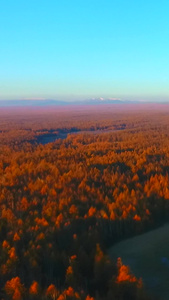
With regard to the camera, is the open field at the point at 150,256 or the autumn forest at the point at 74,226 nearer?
the autumn forest at the point at 74,226

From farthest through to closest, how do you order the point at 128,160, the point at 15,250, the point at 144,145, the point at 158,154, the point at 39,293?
1. the point at 144,145
2. the point at 158,154
3. the point at 128,160
4. the point at 15,250
5. the point at 39,293

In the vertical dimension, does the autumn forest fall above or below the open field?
above

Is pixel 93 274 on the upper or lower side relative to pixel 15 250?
lower

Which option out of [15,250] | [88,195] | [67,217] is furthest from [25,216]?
[88,195]

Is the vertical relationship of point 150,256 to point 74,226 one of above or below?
below

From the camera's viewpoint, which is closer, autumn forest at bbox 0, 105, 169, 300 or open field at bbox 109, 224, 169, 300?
autumn forest at bbox 0, 105, 169, 300

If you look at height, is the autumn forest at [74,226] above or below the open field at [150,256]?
above

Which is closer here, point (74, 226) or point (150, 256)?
point (150, 256)

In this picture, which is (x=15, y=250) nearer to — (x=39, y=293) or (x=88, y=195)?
(x=39, y=293)
